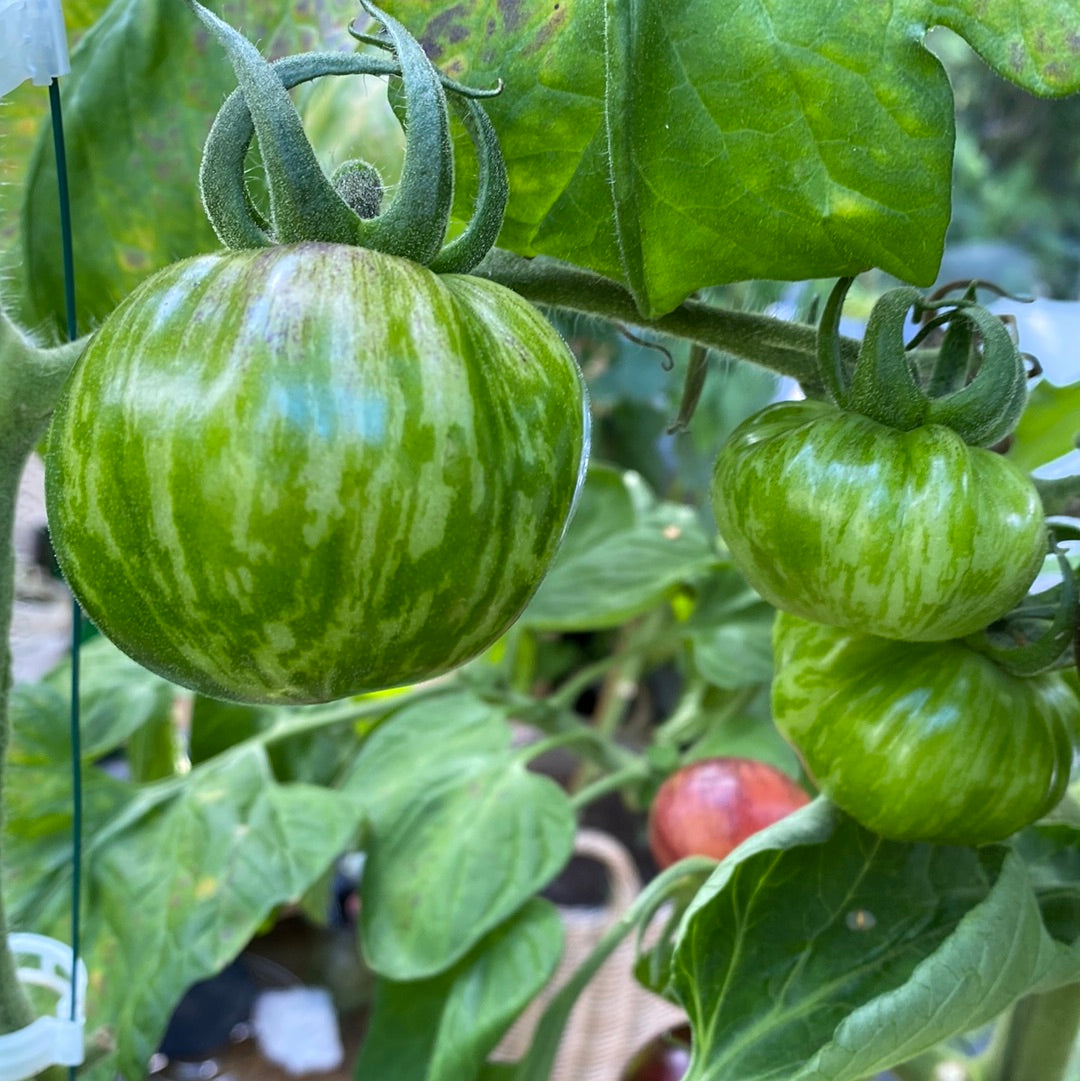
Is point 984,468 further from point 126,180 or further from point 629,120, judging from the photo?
point 126,180

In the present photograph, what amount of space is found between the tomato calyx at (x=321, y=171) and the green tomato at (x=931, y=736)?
189 mm

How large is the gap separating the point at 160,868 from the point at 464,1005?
0.62ft

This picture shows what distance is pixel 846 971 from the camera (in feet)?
1.27

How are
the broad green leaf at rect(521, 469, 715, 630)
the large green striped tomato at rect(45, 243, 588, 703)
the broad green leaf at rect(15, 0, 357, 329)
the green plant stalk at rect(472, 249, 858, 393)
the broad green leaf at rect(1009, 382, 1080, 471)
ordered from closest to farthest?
the large green striped tomato at rect(45, 243, 588, 703) → the green plant stalk at rect(472, 249, 858, 393) → the broad green leaf at rect(15, 0, 357, 329) → the broad green leaf at rect(1009, 382, 1080, 471) → the broad green leaf at rect(521, 469, 715, 630)

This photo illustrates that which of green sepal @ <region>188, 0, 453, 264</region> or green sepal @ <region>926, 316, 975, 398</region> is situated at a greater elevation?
green sepal @ <region>188, 0, 453, 264</region>

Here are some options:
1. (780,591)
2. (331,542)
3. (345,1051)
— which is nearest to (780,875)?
(780,591)

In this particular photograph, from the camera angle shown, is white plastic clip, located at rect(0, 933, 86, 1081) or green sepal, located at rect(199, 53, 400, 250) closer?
green sepal, located at rect(199, 53, 400, 250)

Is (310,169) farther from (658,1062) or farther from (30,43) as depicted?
(658,1062)

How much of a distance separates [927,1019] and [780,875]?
3.3 inches

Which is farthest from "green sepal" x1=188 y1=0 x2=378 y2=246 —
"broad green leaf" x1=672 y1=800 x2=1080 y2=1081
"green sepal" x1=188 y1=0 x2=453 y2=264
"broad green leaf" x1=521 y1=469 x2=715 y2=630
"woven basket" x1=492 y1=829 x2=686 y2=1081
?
"woven basket" x1=492 y1=829 x2=686 y2=1081

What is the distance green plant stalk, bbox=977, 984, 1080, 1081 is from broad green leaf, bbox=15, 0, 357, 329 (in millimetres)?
457

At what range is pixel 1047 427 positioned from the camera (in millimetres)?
538

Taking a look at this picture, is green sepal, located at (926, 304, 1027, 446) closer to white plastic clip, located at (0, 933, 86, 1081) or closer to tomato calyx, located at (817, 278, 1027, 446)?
tomato calyx, located at (817, 278, 1027, 446)

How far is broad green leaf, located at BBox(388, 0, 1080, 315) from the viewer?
24cm
